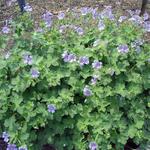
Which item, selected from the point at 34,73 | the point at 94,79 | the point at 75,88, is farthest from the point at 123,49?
the point at 34,73

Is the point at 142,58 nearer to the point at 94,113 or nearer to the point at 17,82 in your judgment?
the point at 94,113

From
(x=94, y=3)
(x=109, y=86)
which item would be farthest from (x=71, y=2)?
(x=109, y=86)

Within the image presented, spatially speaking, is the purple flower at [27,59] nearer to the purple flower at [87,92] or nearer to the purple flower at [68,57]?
the purple flower at [68,57]

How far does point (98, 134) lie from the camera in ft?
9.48

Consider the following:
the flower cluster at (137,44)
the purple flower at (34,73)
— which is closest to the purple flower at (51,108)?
the purple flower at (34,73)

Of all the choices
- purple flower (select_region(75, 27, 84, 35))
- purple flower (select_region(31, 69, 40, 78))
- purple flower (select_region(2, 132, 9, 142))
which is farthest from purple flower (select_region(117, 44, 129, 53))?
purple flower (select_region(2, 132, 9, 142))

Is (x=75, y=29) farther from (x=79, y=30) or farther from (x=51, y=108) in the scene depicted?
(x=51, y=108)

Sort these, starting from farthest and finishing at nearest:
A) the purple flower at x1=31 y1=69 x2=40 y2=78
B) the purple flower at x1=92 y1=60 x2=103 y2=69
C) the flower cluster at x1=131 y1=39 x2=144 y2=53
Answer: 1. the flower cluster at x1=131 y1=39 x2=144 y2=53
2. the purple flower at x1=92 y1=60 x2=103 y2=69
3. the purple flower at x1=31 y1=69 x2=40 y2=78

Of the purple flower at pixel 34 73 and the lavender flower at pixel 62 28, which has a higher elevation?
the lavender flower at pixel 62 28

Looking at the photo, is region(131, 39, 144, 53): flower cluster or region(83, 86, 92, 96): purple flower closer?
region(83, 86, 92, 96): purple flower

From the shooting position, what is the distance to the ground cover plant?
9.34 feet

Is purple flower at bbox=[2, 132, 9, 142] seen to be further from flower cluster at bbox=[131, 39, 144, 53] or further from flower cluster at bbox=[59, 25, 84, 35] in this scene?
flower cluster at bbox=[131, 39, 144, 53]

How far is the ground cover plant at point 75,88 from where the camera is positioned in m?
2.85

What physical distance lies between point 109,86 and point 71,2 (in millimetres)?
3352
